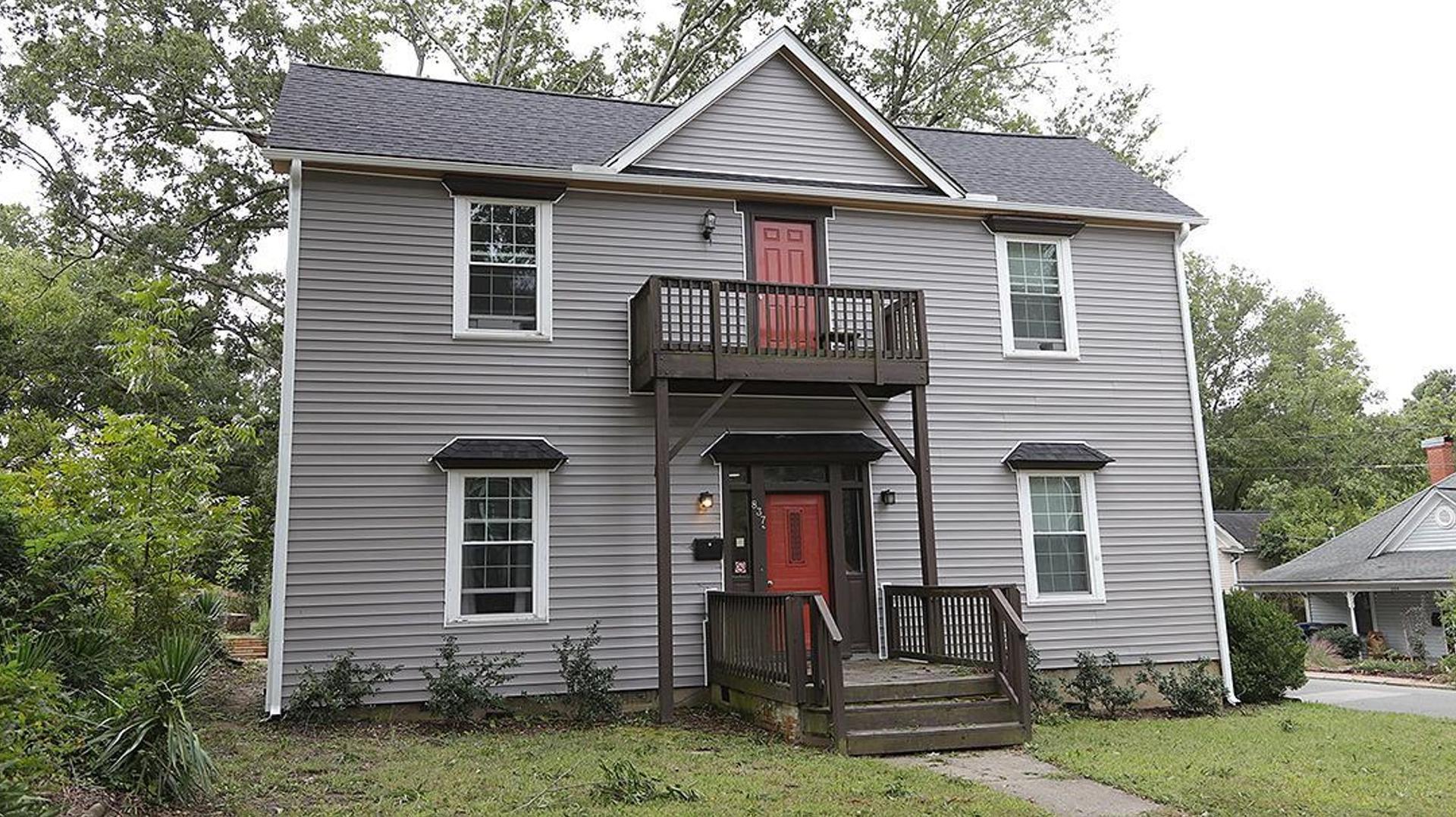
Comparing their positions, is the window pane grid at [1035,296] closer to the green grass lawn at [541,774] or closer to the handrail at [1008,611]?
the handrail at [1008,611]

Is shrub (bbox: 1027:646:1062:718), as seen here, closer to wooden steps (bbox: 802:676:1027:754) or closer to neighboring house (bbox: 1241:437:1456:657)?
wooden steps (bbox: 802:676:1027:754)

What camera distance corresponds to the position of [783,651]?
31.9 feet

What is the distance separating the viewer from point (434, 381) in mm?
11359

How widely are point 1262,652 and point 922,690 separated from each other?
6606mm

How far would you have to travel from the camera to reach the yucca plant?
5.90 m

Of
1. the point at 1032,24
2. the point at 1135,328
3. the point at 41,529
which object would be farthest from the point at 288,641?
the point at 1032,24

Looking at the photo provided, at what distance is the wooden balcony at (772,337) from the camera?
36.0 feet

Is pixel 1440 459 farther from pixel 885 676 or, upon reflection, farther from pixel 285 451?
pixel 285 451

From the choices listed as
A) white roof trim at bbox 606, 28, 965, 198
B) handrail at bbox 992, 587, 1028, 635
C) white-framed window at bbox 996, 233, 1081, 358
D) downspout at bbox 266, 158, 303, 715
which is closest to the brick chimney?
white-framed window at bbox 996, 233, 1081, 358

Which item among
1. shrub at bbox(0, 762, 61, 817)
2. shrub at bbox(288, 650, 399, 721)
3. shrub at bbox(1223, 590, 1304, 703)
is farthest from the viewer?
shrub at bbox(1223, 590, 1304, 703)

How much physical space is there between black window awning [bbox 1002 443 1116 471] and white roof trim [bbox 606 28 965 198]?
3416 mm

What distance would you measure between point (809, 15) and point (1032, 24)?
5.39 meters

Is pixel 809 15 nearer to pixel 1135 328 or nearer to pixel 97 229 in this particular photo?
pixel 1135 328

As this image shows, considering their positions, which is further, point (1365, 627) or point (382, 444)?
point (1365, 627)
